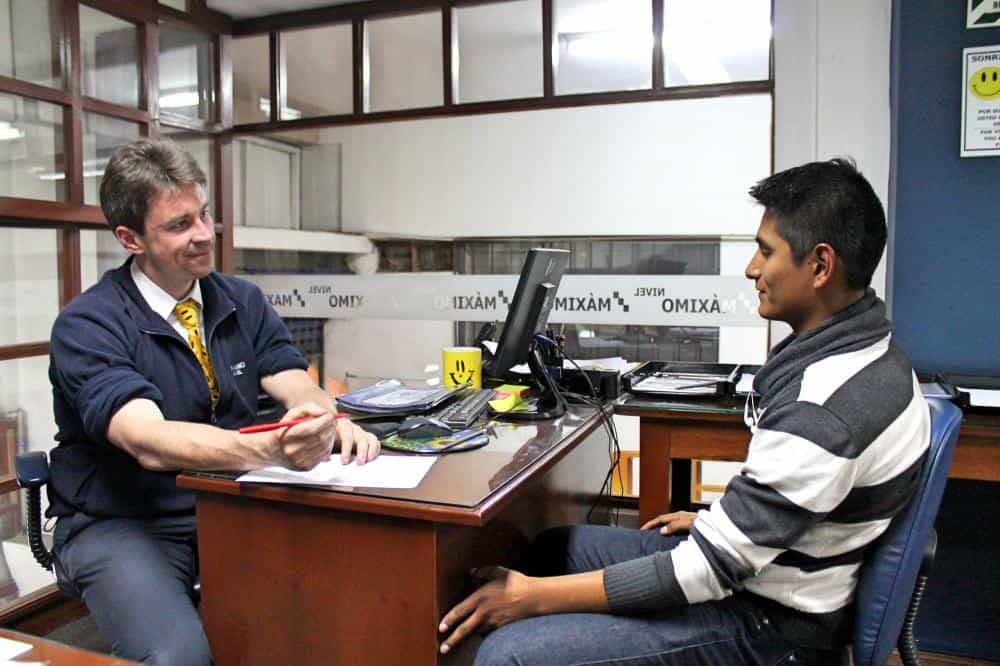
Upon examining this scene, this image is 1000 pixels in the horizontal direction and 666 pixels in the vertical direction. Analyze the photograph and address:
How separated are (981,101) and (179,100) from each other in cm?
300

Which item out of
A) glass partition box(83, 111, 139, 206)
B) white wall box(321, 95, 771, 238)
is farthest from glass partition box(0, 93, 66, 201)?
white wall box(321, 95, 771, 238)

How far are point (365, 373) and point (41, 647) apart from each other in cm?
525

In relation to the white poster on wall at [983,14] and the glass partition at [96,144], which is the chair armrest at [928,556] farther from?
the glass partition at [96,144]

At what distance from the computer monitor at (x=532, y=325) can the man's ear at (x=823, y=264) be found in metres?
0.72

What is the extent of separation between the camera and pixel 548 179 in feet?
19.5

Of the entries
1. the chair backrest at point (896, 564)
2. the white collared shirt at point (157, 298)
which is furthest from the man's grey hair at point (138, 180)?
the chair backrest at point (896, 564)

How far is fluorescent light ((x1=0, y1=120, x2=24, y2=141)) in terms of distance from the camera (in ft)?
8.13

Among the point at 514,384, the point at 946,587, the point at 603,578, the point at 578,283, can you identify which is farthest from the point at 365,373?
the point at 603,578

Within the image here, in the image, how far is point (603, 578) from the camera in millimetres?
1175

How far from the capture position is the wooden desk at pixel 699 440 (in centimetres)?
180

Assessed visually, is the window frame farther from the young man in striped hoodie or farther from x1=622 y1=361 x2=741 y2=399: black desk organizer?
the young man in striped hoodie

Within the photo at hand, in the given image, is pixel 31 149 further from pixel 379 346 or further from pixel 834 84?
pixel 379 346

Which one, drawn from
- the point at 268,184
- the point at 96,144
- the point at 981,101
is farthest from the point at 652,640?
the point at 268,184

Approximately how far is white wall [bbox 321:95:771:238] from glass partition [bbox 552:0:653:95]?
1254 millimetres
